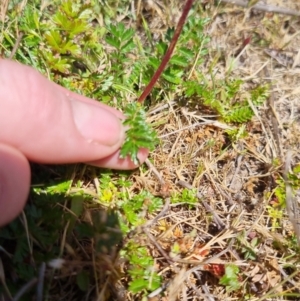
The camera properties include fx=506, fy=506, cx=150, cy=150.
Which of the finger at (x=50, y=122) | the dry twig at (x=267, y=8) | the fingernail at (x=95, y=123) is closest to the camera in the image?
the finger at (x=50, y=122)

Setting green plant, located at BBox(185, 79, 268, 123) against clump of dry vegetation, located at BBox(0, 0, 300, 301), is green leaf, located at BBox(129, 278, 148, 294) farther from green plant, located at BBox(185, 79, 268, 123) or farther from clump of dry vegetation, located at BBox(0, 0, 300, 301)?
green plant, located at BBox(185, 79, 268, 123)

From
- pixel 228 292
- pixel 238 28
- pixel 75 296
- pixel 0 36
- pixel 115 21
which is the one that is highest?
pixel 238 28

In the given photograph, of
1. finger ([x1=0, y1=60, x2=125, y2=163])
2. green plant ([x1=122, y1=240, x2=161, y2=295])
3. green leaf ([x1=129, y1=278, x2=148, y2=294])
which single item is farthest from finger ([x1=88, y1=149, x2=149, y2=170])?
green leaf ([x1=129, y1=278, x2=148, y2=294])

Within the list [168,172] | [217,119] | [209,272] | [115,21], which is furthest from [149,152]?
[115,21]

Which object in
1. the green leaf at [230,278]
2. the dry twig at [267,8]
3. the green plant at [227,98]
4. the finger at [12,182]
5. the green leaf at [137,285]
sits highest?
the dry twig at [267,8]

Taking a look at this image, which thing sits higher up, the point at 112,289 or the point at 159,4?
the point at 159,4

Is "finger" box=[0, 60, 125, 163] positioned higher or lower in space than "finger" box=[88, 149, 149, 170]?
higher

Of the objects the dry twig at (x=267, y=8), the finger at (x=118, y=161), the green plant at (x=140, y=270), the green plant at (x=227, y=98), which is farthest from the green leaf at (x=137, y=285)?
the dry twig at (x=267, y=8)

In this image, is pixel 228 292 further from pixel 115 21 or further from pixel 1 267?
pixel 115 21

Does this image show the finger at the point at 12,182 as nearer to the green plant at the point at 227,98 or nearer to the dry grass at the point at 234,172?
the dry grass at the point at 234,172
